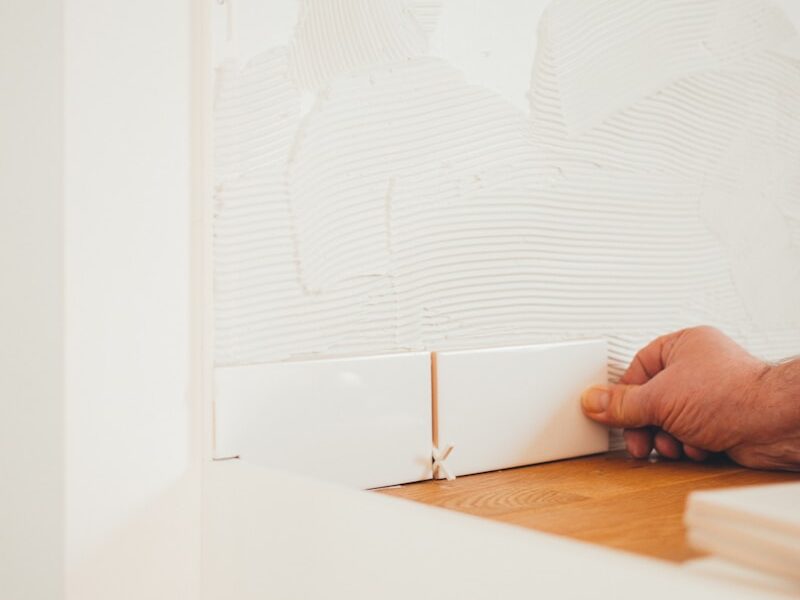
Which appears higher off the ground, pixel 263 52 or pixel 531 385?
pixel 263 52

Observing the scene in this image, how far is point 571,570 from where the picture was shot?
0.40 metres

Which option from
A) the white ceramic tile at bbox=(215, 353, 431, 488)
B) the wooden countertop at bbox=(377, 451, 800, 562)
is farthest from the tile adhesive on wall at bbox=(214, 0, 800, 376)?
the wooden countertop at bbox=(377, 451, 800, 562)

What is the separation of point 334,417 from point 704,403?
0.34m

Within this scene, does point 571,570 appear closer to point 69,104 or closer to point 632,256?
point 69,104

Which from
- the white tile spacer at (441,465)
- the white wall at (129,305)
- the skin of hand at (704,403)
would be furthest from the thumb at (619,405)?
the white wall at (129,305)

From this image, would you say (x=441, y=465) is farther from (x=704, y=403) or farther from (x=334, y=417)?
(x=704, y=403)

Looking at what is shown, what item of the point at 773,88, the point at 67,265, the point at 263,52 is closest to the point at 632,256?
the point at 773,88

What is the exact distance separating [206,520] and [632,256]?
1.76ft

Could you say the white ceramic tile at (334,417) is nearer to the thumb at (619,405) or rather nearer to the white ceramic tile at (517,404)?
the white ceramic tile at (517,404)

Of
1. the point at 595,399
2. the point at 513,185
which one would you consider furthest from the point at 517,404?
the point at 513,185

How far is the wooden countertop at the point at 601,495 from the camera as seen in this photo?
52 cm

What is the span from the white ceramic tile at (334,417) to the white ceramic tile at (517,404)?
3 cm

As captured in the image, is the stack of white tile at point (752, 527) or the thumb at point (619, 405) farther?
the thumb at point (619, 405)

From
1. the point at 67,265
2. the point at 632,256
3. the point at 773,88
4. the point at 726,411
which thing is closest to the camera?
the point at 67,265
